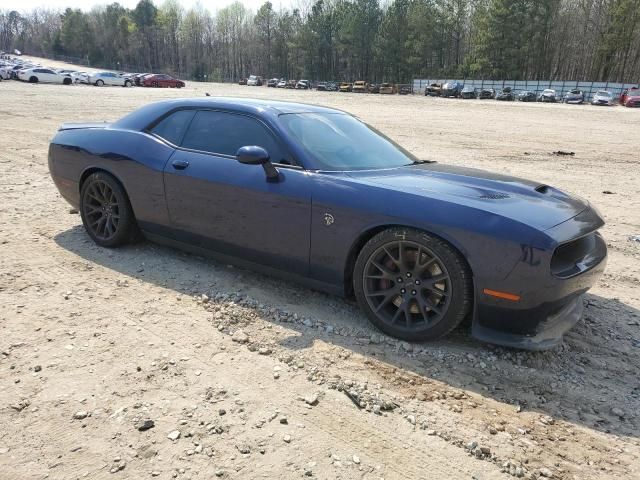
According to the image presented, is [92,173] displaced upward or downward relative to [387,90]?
downward

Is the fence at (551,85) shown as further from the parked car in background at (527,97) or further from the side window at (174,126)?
the side window at (174,126)

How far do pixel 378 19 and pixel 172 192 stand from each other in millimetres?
91526

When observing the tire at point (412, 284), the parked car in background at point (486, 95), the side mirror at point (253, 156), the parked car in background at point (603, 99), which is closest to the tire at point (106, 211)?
the side mirror at point (253, 156)

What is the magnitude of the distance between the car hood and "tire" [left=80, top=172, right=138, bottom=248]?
7.33 feet

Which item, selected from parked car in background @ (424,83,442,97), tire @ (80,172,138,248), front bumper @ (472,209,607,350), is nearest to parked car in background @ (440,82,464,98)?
parked car in background @ (424,83,442,97)

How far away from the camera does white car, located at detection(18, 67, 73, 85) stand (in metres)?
47.9

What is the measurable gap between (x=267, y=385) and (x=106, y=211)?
9.04 feet

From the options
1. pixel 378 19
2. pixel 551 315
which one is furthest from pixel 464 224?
pixel 378 19

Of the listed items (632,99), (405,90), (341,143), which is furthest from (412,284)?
(405,90)

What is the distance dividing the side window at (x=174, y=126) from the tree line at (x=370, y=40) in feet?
241

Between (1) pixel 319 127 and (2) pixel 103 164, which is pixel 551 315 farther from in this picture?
(2) pixel 103 164

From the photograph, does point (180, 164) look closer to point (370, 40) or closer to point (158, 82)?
point (158, 82)

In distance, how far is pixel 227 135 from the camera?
3988 mm

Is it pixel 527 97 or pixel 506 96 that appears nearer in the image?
pixel 527 97
